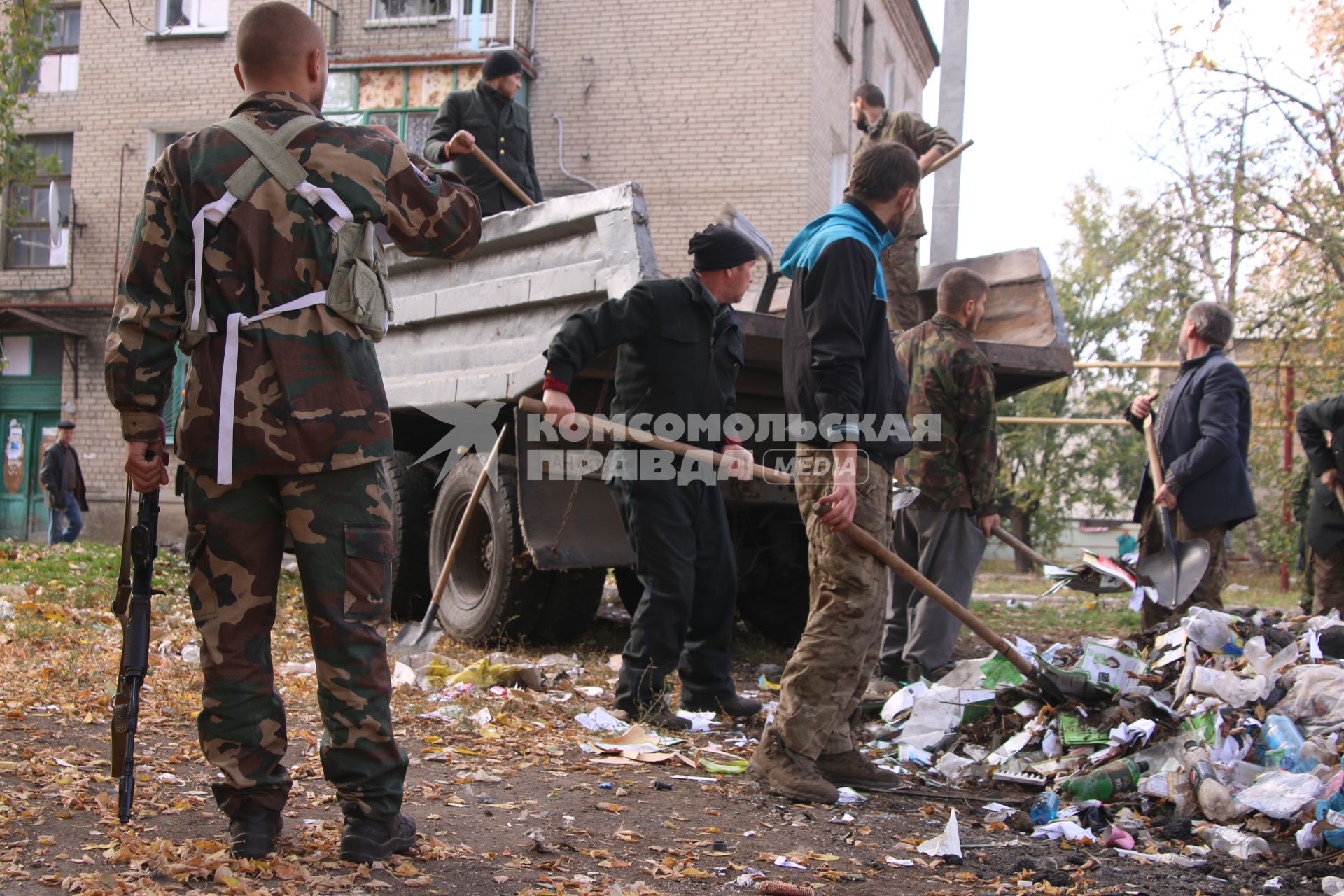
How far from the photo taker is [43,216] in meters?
19.0

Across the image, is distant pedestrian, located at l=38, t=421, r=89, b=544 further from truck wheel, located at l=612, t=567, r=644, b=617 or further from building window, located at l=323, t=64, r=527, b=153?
truck wheel, located at l=612, t=567, r=644, b=617

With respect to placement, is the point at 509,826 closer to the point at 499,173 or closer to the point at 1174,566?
the point at 1174,566

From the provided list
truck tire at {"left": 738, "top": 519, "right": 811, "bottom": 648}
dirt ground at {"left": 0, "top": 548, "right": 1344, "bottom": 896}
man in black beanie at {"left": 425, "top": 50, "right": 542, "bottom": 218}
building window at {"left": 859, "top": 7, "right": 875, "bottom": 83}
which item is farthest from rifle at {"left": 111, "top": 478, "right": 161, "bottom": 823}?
building window at {"left": 859, "top": 7, "right": 875, "bottom": 83}

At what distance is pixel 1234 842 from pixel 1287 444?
1026 centimetres

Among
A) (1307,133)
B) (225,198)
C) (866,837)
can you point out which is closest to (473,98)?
(225,198)

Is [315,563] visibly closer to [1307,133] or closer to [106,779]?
[106,779]

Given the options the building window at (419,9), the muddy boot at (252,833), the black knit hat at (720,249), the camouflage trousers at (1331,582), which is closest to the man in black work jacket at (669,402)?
the black knit hat at (720,249)

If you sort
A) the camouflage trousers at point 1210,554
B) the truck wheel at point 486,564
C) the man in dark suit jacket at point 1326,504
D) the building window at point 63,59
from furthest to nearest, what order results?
the building window at point 63,59 < the man in dark suit jacket at point 1326,504 < the truck wheel at point 486,564 < the camouflage trousers at point 1210,554

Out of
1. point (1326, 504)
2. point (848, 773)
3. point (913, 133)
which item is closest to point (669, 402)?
point (848, 773)

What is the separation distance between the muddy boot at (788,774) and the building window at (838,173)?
45.0 ft

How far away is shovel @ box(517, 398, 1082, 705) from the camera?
3523mm

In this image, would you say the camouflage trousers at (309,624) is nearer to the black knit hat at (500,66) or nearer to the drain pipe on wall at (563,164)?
the black knit hat at (500,66)

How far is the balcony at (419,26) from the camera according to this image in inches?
637

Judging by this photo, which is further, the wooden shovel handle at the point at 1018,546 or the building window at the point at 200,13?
the building window at the point at 200,13
